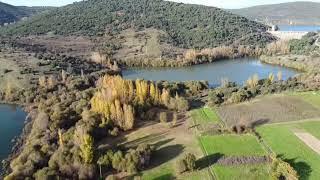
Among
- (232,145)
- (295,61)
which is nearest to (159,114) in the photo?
(232,145)

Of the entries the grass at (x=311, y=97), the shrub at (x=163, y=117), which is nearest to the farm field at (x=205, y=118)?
the shrub at (x=163, y=117)

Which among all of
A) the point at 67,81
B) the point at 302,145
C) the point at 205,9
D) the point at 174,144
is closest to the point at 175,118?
the point at 174,144

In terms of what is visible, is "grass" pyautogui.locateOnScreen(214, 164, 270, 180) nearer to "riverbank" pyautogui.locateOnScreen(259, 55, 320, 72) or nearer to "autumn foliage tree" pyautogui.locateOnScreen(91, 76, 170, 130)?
"autumn foliage tree" pyautogui.locateOnScreen(91, 76, 170, 130)

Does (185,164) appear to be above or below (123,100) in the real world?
below

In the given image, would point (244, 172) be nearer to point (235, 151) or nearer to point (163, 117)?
point (235, 151)

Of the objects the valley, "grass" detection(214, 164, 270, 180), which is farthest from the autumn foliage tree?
"grass" detection(214, 164, 270, 180)
